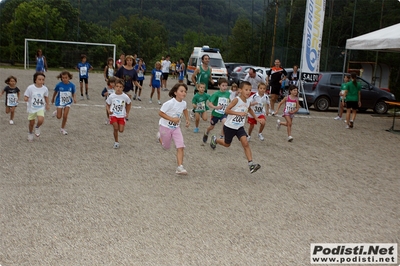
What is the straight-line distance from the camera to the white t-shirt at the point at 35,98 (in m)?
10.4

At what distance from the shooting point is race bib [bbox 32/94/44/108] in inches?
411

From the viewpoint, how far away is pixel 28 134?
10594 millimetres

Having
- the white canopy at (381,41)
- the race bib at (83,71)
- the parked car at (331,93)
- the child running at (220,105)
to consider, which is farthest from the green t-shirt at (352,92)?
the race bib at (83,71)

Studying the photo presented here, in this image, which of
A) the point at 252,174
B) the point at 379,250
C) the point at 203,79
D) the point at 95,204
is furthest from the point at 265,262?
the point at 203,79

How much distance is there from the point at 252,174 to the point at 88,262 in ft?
14.6

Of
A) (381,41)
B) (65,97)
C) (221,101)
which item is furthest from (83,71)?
(381,41)

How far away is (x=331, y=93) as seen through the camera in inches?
788

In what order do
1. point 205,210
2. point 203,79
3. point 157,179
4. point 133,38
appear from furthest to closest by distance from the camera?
point 133,38, point 203,79, point 157,179, point 205,210

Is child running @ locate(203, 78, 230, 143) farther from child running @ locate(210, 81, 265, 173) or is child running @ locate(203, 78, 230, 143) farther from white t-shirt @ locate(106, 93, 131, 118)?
child running @ locate(210, 81, 265, 173)

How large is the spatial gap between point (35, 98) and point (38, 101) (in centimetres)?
9

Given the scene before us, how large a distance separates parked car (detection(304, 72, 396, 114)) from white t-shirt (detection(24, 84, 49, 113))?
11.8m

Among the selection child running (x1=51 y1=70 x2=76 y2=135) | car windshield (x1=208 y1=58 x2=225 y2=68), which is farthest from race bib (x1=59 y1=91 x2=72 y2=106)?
car windshield (x1=208 y1=58 x2=225 y2=68)

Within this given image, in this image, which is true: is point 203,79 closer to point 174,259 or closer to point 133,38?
point 174,259

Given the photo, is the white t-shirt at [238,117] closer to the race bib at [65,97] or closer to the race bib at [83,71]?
the race bib at [65,97]
